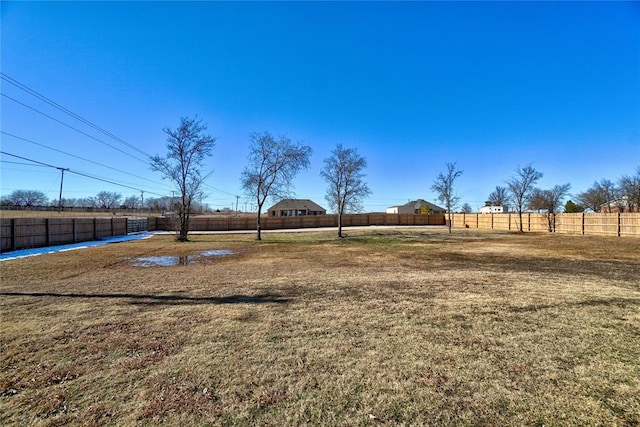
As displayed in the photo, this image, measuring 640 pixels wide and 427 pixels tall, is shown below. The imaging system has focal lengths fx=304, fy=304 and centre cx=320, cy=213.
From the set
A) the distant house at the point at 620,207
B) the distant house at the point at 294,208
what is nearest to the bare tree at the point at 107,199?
the distant house at the point at 294,208

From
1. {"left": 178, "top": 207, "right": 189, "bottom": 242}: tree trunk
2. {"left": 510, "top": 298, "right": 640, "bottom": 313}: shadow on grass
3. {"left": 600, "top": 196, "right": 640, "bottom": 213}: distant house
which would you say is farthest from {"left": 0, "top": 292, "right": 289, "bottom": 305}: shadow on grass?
{"left": 600, "top": 196, "right": 640, "bottom": 213}: distant house

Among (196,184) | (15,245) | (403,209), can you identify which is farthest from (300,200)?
(15,245)

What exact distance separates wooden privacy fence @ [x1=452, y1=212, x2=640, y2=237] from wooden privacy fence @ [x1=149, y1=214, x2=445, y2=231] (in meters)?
11.5

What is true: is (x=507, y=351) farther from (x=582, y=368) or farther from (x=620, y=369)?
(x=620, y=369)

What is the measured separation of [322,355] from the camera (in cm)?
336

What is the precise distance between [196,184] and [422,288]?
78.3ft

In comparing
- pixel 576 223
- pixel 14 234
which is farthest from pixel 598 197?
pixel 14 234

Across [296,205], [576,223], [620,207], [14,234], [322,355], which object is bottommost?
[322,355]

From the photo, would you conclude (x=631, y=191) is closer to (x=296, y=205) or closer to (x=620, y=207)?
(x=620, y=207)

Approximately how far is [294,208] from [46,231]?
42.5m

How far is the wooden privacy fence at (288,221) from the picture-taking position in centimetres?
3941

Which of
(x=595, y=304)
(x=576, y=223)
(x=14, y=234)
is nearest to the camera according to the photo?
(x=595, y=304)

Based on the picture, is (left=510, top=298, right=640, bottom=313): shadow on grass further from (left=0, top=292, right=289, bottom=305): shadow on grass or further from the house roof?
the house roof

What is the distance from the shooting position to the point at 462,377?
9.36ft
